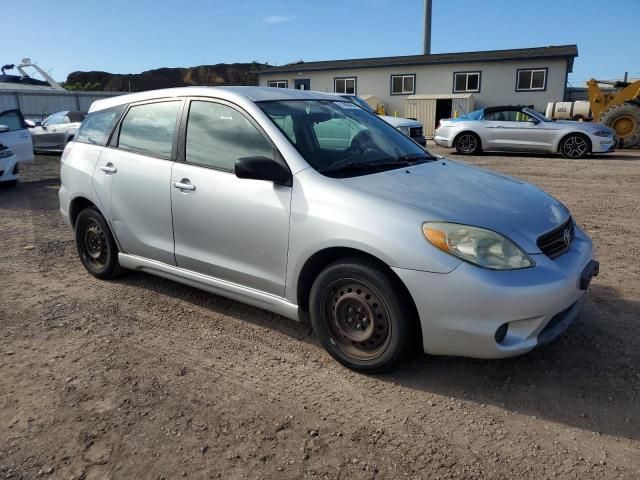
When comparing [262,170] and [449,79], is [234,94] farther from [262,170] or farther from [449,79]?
[449,79]

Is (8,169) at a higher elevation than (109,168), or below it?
below

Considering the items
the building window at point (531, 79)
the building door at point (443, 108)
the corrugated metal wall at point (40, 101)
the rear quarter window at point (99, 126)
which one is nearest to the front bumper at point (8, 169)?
the rear quarter window at point (99, 126)

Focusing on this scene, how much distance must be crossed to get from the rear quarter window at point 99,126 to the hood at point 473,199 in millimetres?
2528

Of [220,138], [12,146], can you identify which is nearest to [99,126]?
[220,138]

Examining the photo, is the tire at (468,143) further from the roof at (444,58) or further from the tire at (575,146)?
the roof at (444,58)

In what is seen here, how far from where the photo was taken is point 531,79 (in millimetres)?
26922

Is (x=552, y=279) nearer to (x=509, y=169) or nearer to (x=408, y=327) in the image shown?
(x=408, y=327)

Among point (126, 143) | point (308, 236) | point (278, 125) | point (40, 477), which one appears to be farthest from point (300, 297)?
point (126, 143)

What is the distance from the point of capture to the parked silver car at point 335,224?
2.85 metres

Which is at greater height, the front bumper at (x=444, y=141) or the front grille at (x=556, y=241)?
the front grille at (x=556, y=241)

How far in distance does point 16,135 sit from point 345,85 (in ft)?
75.3

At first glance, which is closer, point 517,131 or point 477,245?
point 477,245

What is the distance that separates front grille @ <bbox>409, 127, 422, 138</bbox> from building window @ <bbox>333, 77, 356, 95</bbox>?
1731cm

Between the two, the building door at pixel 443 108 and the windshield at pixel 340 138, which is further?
the building door at pixel 443 108
